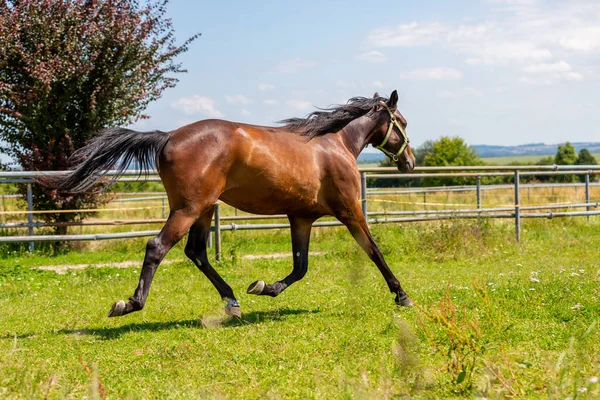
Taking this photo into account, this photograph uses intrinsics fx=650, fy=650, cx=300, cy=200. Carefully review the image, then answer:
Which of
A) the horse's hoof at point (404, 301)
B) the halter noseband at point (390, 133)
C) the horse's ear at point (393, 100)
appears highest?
the horse's ear at point (393, 100)

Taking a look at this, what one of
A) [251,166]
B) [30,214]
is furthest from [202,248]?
[30,214]

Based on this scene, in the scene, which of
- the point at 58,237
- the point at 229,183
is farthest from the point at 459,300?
the point at 58,237

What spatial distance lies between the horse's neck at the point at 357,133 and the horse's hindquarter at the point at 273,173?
665mm

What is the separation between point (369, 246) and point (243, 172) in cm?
162

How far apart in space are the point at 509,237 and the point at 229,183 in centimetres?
723

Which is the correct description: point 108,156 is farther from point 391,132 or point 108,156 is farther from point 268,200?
point 391,132

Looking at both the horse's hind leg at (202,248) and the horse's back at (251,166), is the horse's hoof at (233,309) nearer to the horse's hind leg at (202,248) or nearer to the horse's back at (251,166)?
the horse's hind leg at (202,248)

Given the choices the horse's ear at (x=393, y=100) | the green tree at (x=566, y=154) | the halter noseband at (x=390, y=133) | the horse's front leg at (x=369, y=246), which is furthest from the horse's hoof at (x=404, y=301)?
the green tree at (x=566, y=154)

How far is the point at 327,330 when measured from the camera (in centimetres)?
538

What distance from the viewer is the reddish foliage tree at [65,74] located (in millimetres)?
11500

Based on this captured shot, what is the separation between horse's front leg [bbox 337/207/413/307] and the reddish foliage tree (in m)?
7.12

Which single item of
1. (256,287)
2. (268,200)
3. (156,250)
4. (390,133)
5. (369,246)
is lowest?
(256,287)

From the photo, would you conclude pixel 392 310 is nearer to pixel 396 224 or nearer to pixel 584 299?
pixel 584 299

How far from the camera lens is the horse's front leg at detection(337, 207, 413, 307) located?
6.48m
